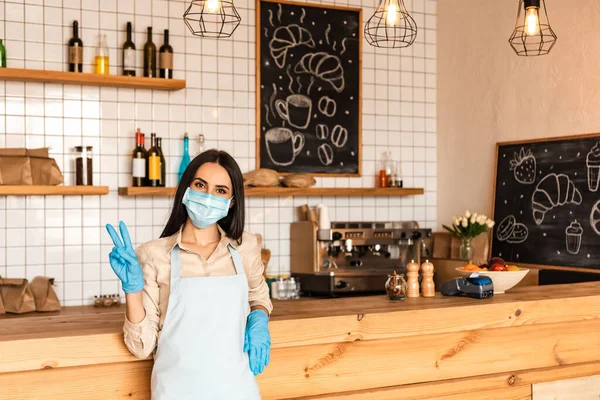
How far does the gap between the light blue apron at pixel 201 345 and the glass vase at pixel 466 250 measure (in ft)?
9.01

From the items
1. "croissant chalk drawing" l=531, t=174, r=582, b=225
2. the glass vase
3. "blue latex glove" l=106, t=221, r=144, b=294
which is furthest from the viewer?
the glass vase

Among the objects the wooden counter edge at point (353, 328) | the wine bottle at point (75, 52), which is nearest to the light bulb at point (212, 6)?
the wooden counter edge at point (353, 328)

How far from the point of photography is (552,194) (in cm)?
417

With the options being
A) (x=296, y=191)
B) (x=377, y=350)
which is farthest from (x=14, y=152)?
(x=377, y=350)

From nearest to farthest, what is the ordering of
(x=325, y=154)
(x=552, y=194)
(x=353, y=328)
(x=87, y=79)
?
(x=353, y=328) → (x=87, y=79) → (x=552, y=194) → (x=325, y=154)

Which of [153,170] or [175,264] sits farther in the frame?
[153,170]

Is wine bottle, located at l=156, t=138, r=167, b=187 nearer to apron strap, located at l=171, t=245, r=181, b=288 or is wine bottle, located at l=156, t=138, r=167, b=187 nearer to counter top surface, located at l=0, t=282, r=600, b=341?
counter top surface, located at l=0, t=282, r=600, b=341

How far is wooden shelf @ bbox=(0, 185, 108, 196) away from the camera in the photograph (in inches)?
151

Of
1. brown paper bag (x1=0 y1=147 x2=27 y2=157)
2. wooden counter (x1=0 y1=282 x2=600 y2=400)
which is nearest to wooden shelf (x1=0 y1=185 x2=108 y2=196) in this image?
brown paper bag (x1=0 y1=147 x2=27 y2=157)

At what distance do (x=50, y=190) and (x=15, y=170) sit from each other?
0.19 metres

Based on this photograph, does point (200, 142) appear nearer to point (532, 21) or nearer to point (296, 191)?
point (296, 191)

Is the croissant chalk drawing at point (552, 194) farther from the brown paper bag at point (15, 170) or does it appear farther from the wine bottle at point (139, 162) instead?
the brown paper bag at point (15, 170)

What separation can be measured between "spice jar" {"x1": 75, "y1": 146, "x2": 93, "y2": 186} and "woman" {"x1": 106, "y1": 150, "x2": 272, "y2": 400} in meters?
2.11

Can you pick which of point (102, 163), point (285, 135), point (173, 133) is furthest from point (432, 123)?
point (102, 163)
